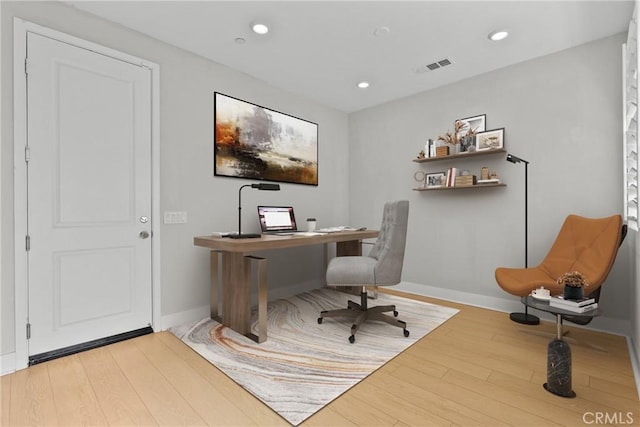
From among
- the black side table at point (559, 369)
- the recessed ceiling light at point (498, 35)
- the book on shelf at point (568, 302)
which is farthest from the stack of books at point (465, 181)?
the black side table at point (559, 369)

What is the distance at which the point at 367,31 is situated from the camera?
2521 mm

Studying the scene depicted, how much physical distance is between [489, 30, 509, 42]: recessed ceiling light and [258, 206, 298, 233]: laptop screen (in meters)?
2.52

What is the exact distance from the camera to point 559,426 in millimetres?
1431

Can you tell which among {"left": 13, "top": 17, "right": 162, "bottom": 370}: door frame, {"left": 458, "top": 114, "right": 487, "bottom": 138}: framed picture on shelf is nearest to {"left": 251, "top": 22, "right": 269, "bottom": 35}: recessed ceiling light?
{"left": 13, "top": 17, "right": 162, "bottom": 370}: door frame

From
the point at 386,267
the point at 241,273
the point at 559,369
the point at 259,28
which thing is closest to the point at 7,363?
the point at 241,273

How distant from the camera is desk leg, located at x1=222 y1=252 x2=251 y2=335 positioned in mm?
2533

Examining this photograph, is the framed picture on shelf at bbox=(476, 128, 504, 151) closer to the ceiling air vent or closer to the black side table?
the ceiling air vent

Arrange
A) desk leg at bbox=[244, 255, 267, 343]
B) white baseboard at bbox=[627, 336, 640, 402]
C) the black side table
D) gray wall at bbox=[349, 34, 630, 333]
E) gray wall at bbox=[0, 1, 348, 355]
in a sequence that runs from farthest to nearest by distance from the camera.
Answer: gray wall at bbox=[349, 34, 630, 333]
desk leg at bbox=[244, 255, 267, 343]
gray wall at bbox=[0, 1, 348, 355]
white baseboard at bbox=[627, 336, 640, 402]
the black side table

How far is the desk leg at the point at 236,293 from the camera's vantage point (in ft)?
8.31

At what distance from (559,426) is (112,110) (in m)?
3.43

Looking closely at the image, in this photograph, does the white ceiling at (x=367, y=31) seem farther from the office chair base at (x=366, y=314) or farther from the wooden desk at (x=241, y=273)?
the office chair base at (x=366, y=314)

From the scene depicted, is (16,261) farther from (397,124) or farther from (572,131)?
(572,131)

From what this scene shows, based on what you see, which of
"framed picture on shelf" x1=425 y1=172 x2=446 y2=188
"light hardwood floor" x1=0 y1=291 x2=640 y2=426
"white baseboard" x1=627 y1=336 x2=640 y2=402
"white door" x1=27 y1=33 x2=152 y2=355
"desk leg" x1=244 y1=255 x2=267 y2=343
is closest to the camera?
"light hardwood floor" x1=0 y1=291 x2=640 y2=426

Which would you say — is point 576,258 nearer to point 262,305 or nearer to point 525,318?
point 525,318
